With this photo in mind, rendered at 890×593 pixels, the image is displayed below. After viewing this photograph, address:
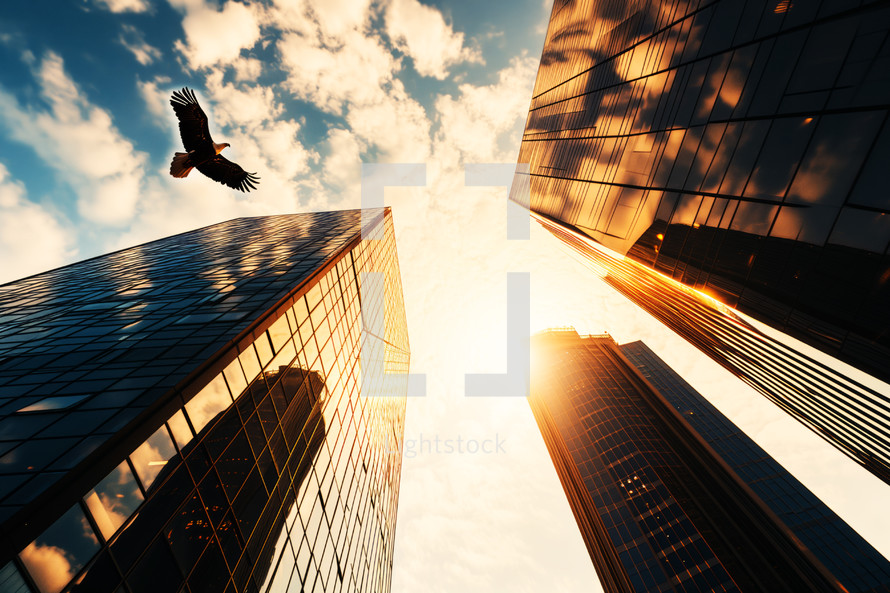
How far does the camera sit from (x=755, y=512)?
6341 cm

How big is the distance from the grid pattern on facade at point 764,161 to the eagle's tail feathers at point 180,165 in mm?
21646

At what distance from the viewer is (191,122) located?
15.2 m

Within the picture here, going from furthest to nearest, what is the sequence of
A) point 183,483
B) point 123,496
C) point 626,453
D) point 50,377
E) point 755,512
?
point 626,453
point 755,512
point 50,377
point 183,483
point 123,496

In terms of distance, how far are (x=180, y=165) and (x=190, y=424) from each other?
13.3 m

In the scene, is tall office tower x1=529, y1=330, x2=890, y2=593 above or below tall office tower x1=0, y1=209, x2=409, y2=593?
below

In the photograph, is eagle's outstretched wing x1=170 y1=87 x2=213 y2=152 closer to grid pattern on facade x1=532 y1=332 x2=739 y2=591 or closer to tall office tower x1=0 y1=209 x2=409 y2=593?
tall office tower x1=0 y1=209 x2=409 y2=593

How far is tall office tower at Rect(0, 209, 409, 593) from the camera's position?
6883mm

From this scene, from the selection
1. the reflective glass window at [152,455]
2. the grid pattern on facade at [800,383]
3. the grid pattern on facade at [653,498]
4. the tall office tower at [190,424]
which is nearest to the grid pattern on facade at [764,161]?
the grid pattern on facade at [800,383]

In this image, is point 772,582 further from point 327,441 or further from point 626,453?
point 327,441

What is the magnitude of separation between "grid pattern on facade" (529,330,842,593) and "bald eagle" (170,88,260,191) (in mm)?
76032

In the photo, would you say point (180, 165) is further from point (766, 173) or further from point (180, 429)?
point (766, 173)

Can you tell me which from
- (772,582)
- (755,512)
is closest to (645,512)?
(772,582)

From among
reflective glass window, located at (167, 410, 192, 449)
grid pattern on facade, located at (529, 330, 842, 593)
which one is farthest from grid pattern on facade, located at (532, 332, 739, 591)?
reflective glass window, located at (167, 410, 192, 449)

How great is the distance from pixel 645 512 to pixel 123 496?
76.0 meters
